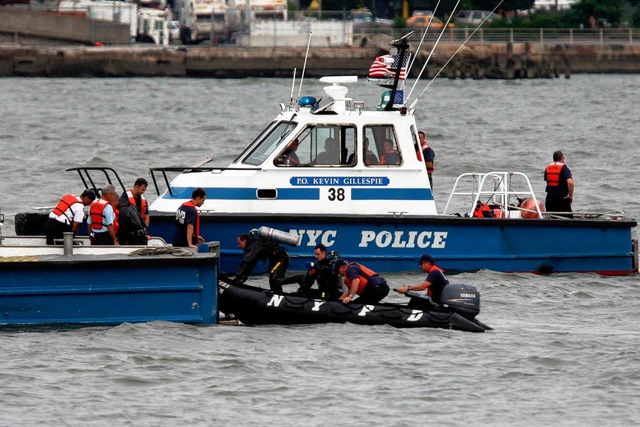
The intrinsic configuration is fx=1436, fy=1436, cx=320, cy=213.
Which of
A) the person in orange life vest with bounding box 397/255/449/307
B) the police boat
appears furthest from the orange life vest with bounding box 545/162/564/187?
the person in orange life vest with bounding box 397/255/449/307

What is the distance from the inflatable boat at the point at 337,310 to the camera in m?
15.1

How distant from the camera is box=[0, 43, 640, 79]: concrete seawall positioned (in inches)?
2653

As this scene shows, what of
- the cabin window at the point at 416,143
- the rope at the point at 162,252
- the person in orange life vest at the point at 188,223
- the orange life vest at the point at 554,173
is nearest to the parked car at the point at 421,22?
the orange life vest at the point at 554,173

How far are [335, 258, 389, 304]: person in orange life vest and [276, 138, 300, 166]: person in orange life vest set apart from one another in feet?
9.05

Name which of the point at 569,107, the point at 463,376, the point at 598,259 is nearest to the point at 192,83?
the point at 569,107

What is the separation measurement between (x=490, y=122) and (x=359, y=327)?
3347 centimetres

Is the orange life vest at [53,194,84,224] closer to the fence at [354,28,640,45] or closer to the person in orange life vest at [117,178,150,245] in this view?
the person in orange life vest at [117,178,150,245]

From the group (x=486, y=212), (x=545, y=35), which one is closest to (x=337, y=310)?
(x=486, y=212)

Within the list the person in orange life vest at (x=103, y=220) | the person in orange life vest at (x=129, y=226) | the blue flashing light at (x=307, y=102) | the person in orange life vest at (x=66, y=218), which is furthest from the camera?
the blue flashing light at (x=307, y=102)

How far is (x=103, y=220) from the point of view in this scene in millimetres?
A: 15492

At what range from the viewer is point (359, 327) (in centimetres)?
1512

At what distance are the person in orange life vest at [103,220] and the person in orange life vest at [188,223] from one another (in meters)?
0.75

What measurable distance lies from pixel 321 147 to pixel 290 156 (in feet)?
Result: 1.39

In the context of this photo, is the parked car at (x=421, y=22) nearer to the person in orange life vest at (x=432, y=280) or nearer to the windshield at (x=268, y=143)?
the windshield at (x=268, y=143)
